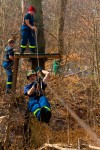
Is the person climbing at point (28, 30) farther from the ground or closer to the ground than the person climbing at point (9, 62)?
farther from the ground

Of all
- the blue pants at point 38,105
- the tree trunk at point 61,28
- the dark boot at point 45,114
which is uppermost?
the tree trunk at point 61,28

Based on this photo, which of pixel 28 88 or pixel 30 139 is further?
pixel 30 139

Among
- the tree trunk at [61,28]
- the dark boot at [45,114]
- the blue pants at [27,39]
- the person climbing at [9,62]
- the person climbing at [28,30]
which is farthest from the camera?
the tree trunk at [61,28]

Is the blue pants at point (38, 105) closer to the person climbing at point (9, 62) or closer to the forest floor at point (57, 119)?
the forest floor at point (57, 119)

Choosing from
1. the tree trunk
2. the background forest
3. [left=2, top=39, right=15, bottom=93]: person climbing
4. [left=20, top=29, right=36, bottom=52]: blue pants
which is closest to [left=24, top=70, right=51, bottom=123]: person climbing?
the background forest

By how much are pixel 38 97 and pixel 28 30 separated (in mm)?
2203

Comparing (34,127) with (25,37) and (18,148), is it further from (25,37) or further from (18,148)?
(25,37)

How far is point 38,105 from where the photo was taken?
21.3 ft

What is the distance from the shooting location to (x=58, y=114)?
10.1 meters

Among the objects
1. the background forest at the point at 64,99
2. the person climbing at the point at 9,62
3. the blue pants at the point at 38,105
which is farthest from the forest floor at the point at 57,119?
the blue pants at the point at 38,105

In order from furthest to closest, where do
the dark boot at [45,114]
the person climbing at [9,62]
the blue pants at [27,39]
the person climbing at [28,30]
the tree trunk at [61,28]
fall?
the tree trunk at [61,28] → the person climbing at [9,62] → the blue pants at [27,39] → the person climbing at [28,30] → the dark boot at [45,114]

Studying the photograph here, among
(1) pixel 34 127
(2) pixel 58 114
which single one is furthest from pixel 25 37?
(2) pixel 58 114

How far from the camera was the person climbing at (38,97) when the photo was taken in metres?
6.31

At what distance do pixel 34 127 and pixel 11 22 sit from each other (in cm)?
1107
